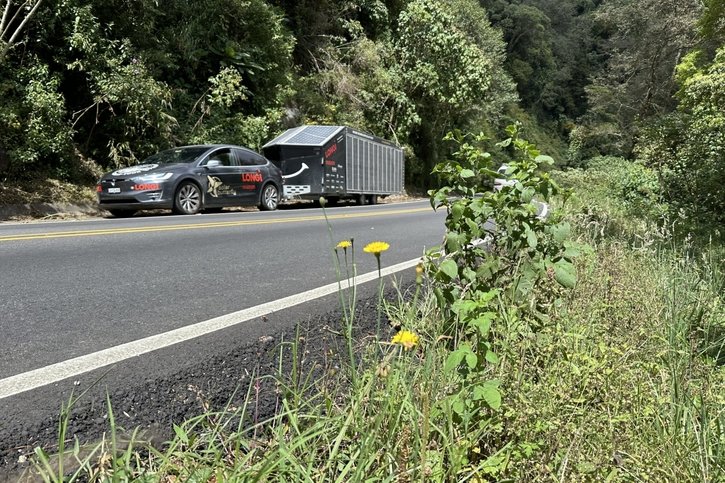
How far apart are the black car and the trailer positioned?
2.44 meters

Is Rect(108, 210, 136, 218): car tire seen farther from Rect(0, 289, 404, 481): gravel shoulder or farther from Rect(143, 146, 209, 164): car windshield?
Rect(0, 289, 404, 481): gravel shoulder

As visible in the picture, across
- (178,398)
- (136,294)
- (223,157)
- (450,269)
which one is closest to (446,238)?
(450,269)

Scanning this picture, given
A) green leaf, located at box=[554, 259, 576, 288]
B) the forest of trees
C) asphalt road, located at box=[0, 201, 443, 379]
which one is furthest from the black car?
green leaf, located at box=[554, 259, 576, 288]

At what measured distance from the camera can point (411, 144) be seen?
31.0 m

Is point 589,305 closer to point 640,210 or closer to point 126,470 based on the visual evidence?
point 126,470

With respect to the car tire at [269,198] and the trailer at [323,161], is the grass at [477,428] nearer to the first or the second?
the car tire at [269,198]

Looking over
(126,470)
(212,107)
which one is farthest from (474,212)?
(212,107)

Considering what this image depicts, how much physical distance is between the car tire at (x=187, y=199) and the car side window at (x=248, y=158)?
1678 millimetres

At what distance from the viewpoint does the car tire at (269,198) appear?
13.4 meters

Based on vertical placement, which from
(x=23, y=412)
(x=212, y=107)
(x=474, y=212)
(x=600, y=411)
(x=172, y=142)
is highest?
(x=212, y=107)

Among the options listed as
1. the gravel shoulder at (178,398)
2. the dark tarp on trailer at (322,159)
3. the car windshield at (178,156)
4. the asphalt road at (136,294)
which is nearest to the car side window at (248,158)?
the car windshield at (178,156)

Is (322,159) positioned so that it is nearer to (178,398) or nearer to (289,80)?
(289,80)

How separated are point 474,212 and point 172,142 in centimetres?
1336

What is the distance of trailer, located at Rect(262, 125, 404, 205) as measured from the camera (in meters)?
16.4
